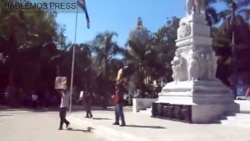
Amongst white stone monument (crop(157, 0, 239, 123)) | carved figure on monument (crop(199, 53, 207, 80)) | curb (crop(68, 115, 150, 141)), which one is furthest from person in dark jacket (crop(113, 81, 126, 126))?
carved figure on monument (crop(199, 53, 207, 80))

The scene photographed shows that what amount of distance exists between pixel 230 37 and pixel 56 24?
19.5m

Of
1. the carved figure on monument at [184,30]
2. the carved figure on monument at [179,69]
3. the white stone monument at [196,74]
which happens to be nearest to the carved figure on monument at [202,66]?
the white stone monument at [196,74]

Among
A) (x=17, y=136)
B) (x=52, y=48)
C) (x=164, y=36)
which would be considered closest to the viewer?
(x=17, y=136)

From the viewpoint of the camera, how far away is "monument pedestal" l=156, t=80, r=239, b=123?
51.0ft

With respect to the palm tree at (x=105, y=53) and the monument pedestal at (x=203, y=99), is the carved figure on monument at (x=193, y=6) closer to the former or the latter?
the monument pedestal at (x=203, y=99)

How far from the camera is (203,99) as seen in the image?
16.6 meters

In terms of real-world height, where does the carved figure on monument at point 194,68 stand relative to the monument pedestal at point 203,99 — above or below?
above

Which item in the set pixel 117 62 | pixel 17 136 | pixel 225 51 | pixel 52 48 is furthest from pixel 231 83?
pixel 17 136

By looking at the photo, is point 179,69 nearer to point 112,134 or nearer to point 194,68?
point 194,68

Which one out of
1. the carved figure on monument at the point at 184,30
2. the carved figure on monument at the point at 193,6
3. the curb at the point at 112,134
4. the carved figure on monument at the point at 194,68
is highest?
the carved figure on monument at the point at 193,6

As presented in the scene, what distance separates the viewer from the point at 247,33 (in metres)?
39.3

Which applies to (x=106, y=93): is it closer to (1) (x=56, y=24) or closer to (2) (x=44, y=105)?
(2) (x=44, y=105)

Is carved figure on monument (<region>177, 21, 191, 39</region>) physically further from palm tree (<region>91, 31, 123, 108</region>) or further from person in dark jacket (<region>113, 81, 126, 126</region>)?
palm tree (<region>91, 31, 123, 108</region>)

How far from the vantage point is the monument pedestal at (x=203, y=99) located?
15.5m
